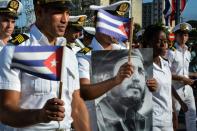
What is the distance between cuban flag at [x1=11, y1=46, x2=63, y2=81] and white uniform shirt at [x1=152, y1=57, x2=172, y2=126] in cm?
247

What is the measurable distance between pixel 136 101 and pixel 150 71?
1.16 ft

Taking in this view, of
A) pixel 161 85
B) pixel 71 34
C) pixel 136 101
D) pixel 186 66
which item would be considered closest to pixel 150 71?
pixel 136 101

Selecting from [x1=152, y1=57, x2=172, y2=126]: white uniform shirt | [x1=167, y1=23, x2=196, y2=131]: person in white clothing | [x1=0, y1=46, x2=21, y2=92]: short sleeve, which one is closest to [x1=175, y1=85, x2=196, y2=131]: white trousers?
[x1=167, y1=23, x2=196, y2=131]: person in white clothing

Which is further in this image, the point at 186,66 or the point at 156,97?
the point at 186,66

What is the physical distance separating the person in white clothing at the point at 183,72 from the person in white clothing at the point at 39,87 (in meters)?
5.42

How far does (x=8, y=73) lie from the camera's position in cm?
324

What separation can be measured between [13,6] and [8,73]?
11.9 ft

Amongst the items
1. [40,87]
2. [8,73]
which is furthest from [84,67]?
[8,73]

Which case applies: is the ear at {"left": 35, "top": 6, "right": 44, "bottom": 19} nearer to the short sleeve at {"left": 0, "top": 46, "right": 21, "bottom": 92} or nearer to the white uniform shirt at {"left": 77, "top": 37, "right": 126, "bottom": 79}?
the short sleeve at {"left": 0, "top": 46, "right": 21, "bottom": 92}

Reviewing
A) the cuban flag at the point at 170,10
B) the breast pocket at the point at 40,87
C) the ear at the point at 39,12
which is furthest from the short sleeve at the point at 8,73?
the cuban flag at the point at 170,10

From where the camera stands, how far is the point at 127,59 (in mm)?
4660

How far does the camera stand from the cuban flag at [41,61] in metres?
3.22

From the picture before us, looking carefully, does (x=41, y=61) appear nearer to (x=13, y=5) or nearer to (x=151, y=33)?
(x=151, y=33)

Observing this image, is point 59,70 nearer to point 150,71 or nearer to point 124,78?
point 124,78
